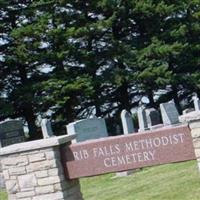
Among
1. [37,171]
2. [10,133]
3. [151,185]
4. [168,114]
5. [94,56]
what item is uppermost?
[94,56]

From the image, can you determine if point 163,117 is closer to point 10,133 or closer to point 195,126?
point 10,133

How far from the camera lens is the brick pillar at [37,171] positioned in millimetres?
7430

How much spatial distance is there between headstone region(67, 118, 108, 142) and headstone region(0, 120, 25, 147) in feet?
4.83

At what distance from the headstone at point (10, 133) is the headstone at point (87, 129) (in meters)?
1.47

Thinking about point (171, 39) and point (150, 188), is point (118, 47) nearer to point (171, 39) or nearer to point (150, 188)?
point (171, 39)

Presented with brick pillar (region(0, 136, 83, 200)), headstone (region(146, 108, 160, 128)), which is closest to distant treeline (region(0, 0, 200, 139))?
headstone (region(146, 108, 160, 128))

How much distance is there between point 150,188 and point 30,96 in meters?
20.1

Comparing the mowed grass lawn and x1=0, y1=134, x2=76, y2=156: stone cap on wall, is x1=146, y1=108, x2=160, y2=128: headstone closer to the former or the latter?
the mowed grass lawn

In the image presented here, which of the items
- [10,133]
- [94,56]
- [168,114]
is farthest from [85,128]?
A: [94,56]

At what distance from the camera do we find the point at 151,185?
10492 mm

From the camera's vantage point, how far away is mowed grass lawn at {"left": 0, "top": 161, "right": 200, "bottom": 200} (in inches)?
366

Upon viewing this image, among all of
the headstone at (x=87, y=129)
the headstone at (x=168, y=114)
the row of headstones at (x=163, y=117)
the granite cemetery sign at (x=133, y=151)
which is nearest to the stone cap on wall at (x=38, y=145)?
the granite cemetery sign at (x=133, y=151)

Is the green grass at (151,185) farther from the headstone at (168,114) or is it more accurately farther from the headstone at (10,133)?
the headstone at (168,114)

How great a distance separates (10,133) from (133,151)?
10.7m
